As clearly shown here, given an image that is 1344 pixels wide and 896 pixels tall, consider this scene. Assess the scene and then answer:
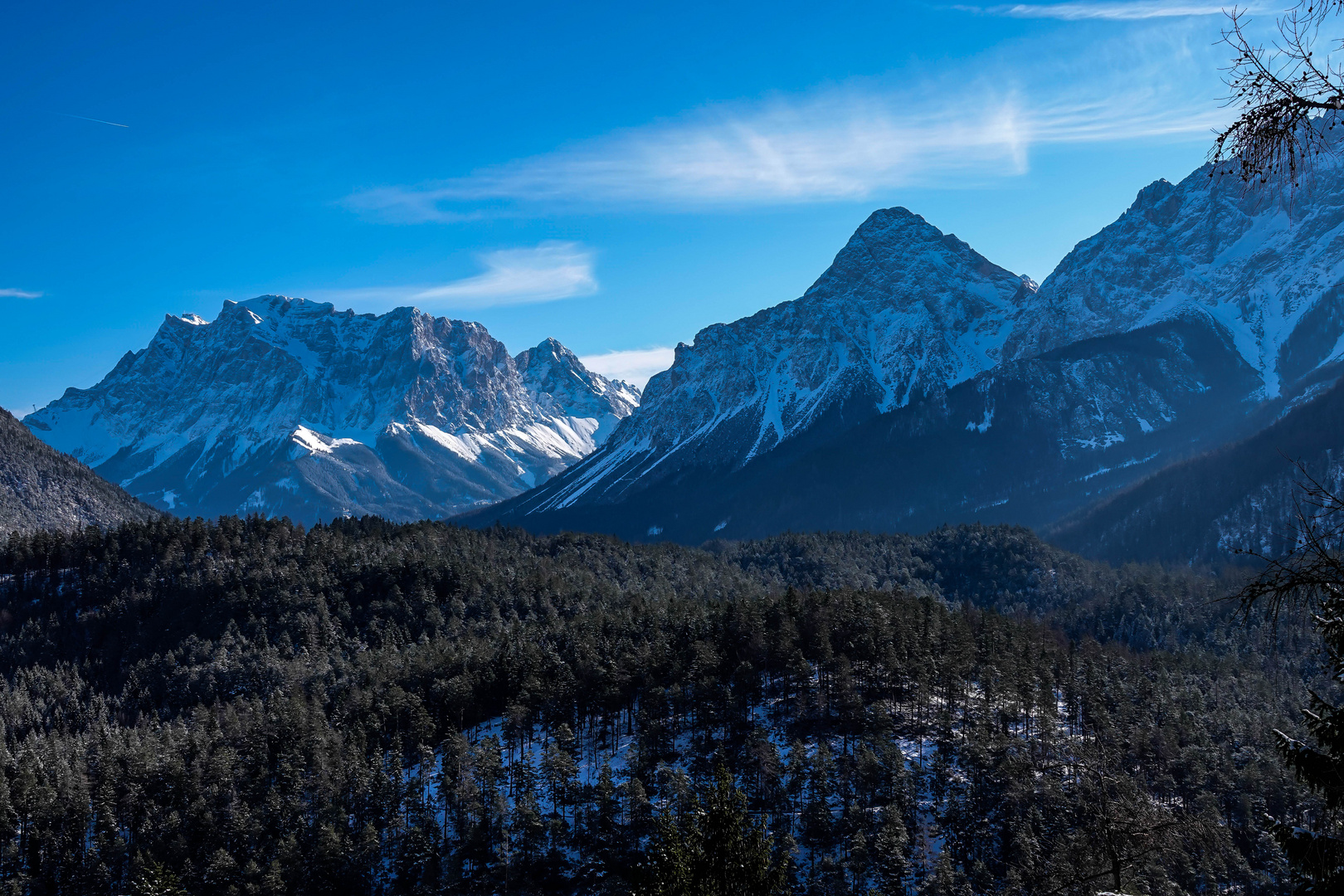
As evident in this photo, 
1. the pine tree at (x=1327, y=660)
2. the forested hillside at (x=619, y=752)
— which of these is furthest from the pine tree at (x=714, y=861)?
the pine tree at (x=1327, y=660)

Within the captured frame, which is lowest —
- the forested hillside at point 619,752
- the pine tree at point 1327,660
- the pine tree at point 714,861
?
the forested hillside at point 619,752

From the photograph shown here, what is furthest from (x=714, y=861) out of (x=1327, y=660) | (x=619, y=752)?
(x=619, y=752)

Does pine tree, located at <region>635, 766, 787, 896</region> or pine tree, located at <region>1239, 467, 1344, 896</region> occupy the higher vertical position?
pine tree, located at <region>1239, 467, 1344, 896</region>

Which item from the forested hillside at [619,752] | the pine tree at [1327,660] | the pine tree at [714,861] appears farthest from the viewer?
the forested hillside at [619,752]

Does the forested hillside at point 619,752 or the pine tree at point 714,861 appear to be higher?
the pine tree at point 714,861

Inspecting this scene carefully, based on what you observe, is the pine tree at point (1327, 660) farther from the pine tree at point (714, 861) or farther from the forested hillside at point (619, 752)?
the forested hillside at point (619, 752)

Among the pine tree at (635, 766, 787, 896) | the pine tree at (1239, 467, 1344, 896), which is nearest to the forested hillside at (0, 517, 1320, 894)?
the pine tree at (635, 766, 787, 896)

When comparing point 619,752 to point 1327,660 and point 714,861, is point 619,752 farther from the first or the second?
point 1327,660

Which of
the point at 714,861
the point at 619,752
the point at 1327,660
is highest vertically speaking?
the point at 1327,660

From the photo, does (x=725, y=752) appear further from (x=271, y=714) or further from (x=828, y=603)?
(x=271, y=714)

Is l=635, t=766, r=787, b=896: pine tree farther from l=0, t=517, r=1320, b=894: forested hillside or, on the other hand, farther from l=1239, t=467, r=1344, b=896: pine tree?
l=1239, t=467, r=1344, b=896: pine tree

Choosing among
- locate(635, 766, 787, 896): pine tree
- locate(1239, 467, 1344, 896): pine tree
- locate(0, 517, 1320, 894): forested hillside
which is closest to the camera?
locate(1239, 467, 1344, 896): pine tree

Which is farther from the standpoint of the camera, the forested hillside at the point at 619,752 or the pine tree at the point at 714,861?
the forested hillside at the point at 619,752

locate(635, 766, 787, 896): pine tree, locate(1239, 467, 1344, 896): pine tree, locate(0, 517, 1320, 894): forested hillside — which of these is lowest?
locate(0, 517, 1320, 894): forested hillside
